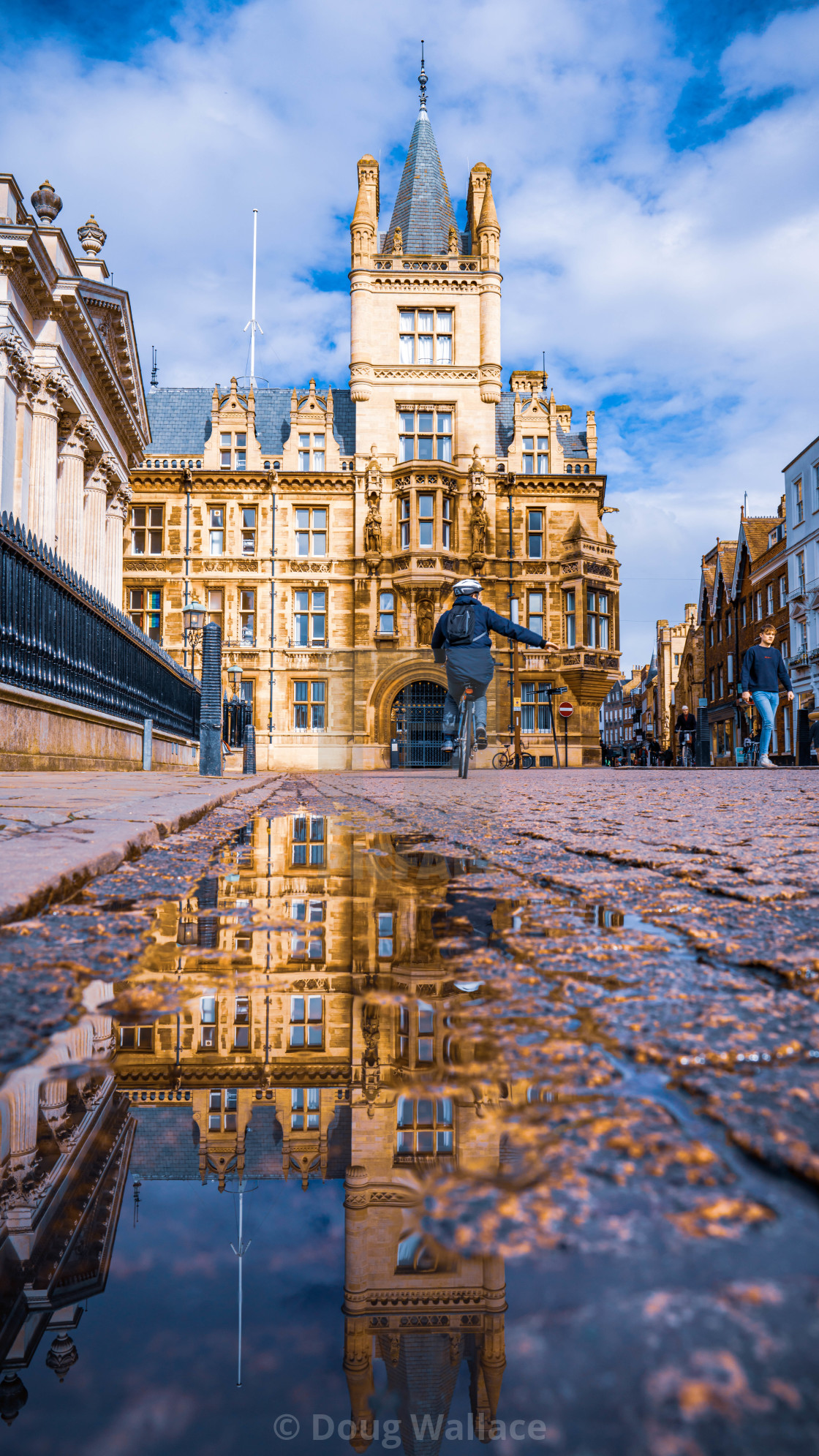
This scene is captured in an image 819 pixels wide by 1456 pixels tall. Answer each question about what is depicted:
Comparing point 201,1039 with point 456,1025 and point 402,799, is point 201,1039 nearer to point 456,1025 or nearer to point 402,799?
point 456,1025

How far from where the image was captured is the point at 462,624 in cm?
841

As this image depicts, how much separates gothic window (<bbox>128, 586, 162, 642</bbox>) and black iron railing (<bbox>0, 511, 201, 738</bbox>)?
15069mm

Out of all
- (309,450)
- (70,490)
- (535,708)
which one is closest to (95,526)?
(70,490)

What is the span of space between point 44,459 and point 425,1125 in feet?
60.0

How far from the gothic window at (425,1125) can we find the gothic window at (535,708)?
28.1 metres

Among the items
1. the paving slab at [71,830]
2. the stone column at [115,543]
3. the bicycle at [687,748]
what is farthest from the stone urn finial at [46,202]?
the bicycle at [687,748]

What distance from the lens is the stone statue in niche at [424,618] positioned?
91.1 ft

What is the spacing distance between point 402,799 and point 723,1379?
5899mm

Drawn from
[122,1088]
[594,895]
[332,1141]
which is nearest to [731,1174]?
[332,1141]

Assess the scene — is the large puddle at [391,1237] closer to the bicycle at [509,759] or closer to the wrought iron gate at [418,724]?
the bicycle at [509,759]

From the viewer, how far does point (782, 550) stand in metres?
37.9

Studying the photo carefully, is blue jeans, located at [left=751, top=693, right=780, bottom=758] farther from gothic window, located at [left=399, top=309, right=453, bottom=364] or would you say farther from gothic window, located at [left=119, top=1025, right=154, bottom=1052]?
gothic window, located at [left=399, top=309, right=453, bottom=364]

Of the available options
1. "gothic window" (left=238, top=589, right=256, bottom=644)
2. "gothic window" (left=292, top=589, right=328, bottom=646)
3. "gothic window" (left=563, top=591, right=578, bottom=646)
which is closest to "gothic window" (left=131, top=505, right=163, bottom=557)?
"gothic window" (left=238, top=589, right=256, bottom=644)

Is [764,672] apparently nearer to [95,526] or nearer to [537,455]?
[95,526]
